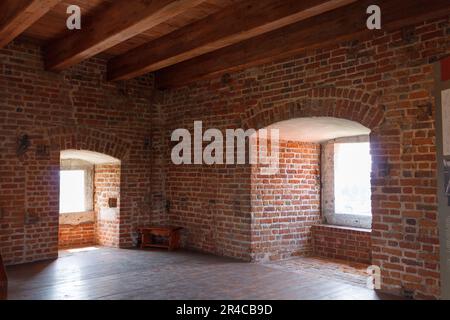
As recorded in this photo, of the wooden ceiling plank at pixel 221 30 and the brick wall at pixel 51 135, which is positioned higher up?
the wooden ceiling plank at pixel 221 30

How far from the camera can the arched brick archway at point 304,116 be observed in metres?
4.64

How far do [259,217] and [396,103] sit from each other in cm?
263

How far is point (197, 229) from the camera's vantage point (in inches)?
273

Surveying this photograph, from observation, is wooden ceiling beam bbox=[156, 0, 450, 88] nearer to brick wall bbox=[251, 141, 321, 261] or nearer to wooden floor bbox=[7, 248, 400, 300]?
brick wall bbox=[251, 141, 321, 261]

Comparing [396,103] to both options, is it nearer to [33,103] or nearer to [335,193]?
[335,193]

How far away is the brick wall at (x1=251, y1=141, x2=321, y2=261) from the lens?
6.17 metres

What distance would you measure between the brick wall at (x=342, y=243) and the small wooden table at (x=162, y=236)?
238cm

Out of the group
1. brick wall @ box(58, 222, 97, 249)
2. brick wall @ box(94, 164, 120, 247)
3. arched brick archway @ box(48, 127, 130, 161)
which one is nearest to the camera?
arched brick archway @ box(48, 127, 130, 161)

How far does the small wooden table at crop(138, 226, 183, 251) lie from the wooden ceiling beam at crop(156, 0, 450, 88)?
8.38ft

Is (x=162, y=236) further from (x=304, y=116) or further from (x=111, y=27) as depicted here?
(x=111, y=27)

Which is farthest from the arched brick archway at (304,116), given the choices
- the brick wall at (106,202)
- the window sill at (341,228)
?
the brick wall at (106,202)

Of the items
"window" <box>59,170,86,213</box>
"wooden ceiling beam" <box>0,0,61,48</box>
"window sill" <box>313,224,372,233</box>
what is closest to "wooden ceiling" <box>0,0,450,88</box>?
"wooden ceiling beam" <box>0,0,61,48</box>

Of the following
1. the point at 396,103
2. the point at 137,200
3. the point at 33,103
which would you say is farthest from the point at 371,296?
the point at 33,103

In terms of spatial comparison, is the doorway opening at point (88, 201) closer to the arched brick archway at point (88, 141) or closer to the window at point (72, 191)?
the window at point (72, 191)
